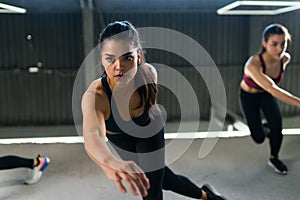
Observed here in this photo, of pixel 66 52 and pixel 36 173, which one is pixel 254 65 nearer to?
pixel 36 173

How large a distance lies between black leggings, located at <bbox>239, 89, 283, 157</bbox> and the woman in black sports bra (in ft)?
3.25

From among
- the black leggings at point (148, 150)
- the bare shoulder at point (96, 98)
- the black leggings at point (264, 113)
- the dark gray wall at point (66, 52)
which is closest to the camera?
the bare shoulder at point (96, 98)

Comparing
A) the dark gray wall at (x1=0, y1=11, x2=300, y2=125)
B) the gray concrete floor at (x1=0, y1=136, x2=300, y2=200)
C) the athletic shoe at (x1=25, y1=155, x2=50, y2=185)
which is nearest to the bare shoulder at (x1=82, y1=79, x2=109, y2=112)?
the gray concrete floor at (x1=0, y1=136, x2=300, y2=200)

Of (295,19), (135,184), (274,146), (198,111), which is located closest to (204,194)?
(135,184)

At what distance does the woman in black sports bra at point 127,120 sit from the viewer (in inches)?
39.1

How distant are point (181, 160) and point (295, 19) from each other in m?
4.10

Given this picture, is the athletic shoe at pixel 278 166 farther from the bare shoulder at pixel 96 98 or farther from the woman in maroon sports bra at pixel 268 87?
the bare shoulder at pixel 96 98

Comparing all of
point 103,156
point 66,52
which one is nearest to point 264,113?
point 103,156

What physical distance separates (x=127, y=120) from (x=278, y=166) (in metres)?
1.68

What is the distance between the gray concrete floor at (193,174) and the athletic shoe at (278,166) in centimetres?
4

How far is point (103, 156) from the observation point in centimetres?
100

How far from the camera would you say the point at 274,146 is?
8.20ft

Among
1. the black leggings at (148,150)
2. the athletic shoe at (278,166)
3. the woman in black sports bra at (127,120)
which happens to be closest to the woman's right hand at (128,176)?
the woman in black sports bra at (127,120)

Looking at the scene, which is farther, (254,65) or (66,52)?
(66,52)
